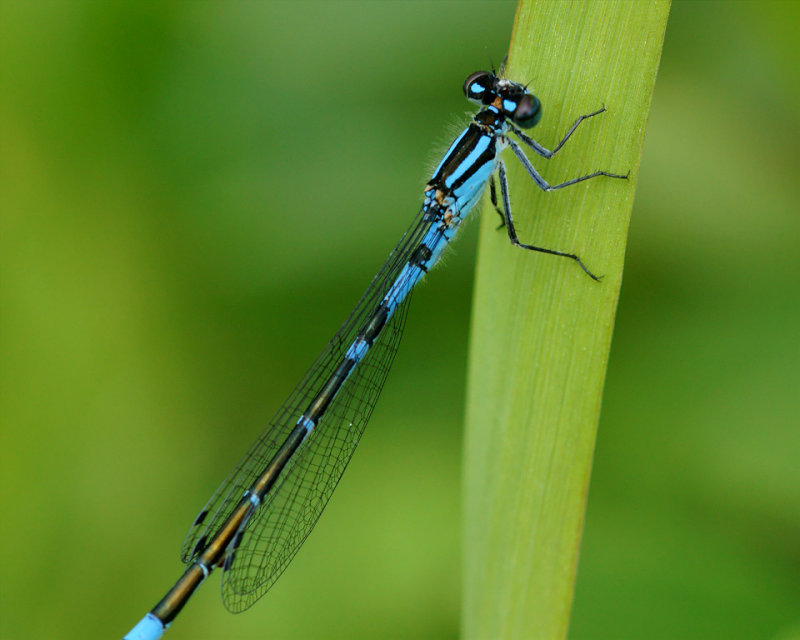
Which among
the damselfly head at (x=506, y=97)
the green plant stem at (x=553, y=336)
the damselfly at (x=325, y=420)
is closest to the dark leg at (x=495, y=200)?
the damselfly at (x=325, y=420)

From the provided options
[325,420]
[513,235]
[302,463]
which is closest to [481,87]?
[513,235]

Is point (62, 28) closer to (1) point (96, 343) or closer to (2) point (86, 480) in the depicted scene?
(1) point (96, 343)

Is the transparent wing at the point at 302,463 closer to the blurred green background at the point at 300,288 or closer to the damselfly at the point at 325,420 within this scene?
the damselfly at the point at 325,420

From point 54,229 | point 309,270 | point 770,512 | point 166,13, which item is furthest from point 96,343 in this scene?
point 770,512

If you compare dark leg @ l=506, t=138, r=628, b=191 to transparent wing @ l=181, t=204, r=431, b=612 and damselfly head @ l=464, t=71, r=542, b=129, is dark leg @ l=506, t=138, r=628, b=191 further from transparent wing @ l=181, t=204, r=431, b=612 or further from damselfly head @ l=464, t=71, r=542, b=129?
transparent wing @ l=181, t=204, r=431, b=612

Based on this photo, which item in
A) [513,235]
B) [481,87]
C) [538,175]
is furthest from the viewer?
[481,87]

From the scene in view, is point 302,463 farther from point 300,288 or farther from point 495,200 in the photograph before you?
point 495,200

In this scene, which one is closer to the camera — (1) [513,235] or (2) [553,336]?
(2) [553,336]
